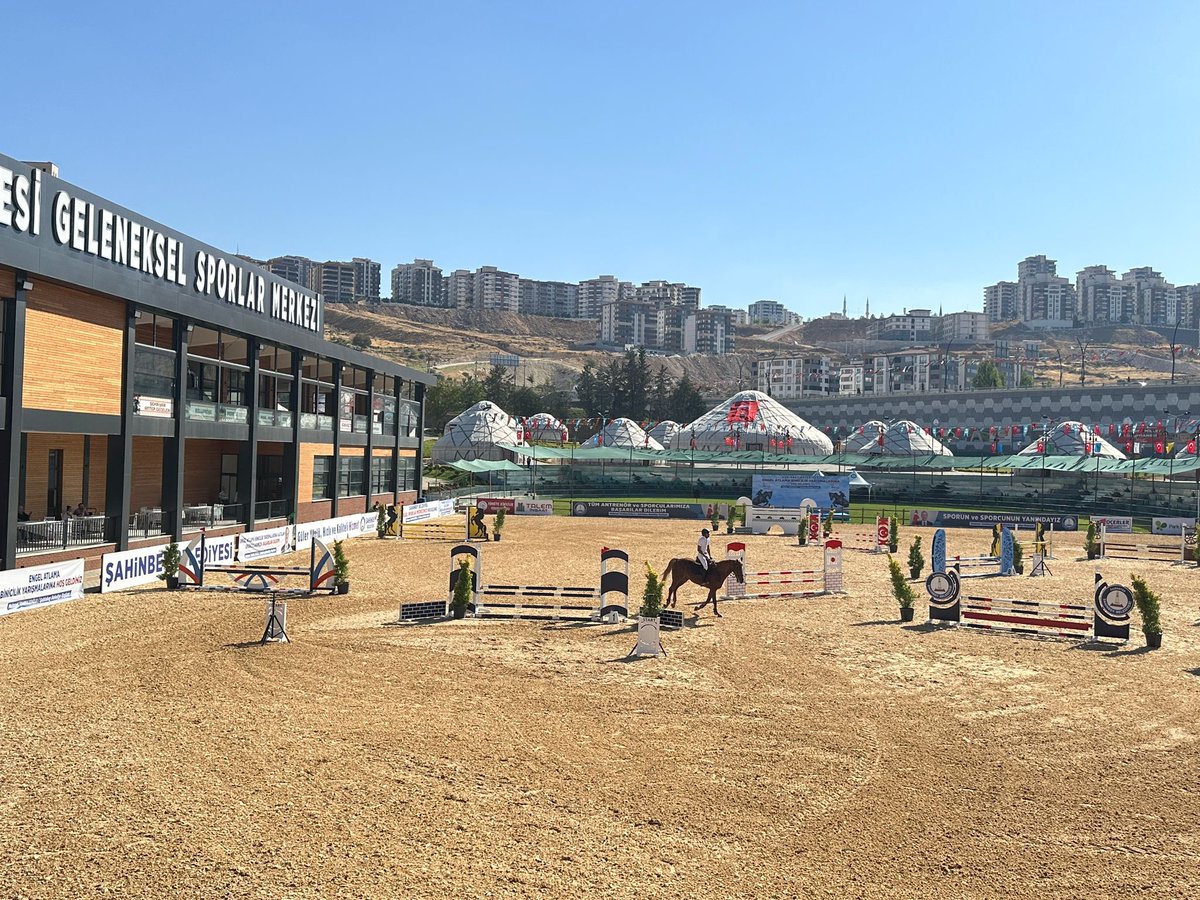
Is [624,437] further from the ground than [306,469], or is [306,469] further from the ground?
[624,437]

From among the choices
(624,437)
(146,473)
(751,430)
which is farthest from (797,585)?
(624,437)

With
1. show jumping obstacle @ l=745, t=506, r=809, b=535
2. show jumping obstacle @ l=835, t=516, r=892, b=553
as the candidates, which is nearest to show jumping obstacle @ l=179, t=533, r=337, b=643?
show jumping obstacle @ l=835, t=516, r=892, b=553

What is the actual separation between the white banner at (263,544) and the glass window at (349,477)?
1416cm

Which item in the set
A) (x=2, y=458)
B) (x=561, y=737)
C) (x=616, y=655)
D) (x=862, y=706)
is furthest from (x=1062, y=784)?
(x=2, y=458)

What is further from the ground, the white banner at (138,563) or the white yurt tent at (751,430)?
the white yurt tent at (751,430)

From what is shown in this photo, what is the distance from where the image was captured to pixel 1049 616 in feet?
92.3

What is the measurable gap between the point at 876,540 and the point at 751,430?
63.6 metres

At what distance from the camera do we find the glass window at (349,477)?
187 ft

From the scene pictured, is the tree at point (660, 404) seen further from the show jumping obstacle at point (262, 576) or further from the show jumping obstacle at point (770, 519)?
the show jumping obstacle at point (262, 576)

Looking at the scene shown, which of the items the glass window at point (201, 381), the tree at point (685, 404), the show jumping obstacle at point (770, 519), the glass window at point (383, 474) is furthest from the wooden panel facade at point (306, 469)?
the tree at point (685, 404)

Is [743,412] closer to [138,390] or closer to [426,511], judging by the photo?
[426,511]

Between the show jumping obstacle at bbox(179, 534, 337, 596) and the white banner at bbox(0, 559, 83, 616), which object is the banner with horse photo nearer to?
the show jumping obstacle at bbox(179, 534, 337, 596)

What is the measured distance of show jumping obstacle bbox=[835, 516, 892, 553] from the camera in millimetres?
48438

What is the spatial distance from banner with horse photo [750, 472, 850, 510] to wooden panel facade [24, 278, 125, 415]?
4328 cm
